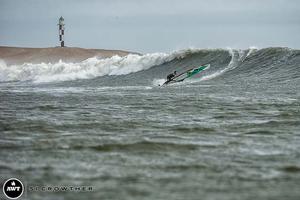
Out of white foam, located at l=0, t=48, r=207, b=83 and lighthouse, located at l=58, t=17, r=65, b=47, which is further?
lighthouse, located at l=58, t=17, r=65, b=47

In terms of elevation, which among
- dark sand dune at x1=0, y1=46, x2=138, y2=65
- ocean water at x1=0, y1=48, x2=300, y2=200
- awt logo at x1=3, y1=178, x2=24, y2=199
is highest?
dark sand dune at x1=0, y1=46, x2=138, y2=65

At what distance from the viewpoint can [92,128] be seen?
25.9 ft

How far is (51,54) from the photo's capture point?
6312cm

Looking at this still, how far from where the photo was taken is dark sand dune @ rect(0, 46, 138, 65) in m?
61.5

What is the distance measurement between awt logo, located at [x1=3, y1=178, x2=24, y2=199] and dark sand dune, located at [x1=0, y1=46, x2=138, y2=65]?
183ft

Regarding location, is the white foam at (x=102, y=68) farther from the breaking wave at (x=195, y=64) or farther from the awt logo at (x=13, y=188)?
the awt logo at (x=13, y=188)

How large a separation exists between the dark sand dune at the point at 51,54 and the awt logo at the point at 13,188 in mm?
55680

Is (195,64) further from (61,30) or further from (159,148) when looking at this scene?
(61,30)

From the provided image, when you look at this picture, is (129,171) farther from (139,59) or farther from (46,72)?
(46,72)

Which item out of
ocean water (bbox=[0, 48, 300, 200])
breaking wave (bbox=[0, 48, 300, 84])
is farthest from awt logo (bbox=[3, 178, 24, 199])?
breaking wave (bbox=[0, 48, 300, 84])

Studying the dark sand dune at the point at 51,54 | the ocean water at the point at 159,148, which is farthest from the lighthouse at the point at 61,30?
the ocean water at the point at 159,148

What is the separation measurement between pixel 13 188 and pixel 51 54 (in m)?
59.7

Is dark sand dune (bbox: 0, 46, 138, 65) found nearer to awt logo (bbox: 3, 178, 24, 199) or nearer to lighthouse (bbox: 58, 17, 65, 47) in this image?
lighthouse (bbox: 58, 17, 65, 47)

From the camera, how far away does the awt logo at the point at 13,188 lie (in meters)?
4.54
